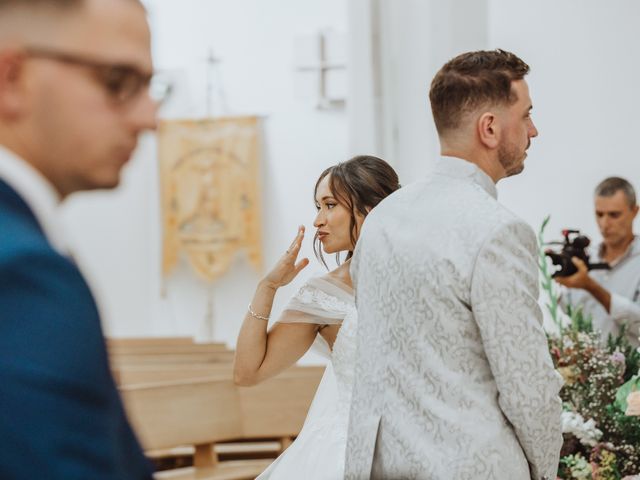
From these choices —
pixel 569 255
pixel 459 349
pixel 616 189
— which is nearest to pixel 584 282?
pixel 569 255

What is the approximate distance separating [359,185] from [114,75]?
2469 mm

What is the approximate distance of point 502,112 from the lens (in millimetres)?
2529

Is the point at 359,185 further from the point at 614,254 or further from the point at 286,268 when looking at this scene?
the point at 614,254

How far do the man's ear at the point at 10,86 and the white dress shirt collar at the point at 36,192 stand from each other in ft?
0.11

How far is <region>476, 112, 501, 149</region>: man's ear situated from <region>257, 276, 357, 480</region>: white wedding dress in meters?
1.04

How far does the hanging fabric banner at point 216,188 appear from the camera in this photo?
43.8 ft

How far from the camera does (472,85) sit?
2537mm

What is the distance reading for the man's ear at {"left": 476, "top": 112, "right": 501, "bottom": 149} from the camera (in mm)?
2523

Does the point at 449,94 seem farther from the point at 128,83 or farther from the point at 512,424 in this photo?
the point at 128,83

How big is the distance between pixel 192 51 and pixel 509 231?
39.1 feet

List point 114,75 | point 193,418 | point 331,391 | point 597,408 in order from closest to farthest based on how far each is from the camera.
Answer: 1. point 114,75
2. point 597,408
3. point 331,391
4. point 193,418

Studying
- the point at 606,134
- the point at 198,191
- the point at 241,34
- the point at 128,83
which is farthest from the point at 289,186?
the point at 128,83

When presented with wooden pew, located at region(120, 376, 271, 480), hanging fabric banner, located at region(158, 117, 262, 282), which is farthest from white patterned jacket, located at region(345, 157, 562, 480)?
hanging fabric banner, located at region(158, 117, 262, 282)

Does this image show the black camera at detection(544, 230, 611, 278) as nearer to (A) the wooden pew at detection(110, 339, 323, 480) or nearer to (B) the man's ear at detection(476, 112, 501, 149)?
(A) the wooden pew at detection(110, 339, 323, 480)
